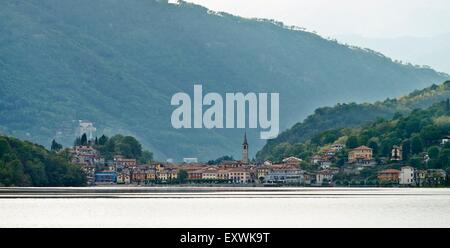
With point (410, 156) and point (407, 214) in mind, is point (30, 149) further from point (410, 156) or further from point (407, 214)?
point (407, 214)

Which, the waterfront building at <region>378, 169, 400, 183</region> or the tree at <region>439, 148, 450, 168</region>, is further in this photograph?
the tree at <region>439, 148, 450, 168</region>

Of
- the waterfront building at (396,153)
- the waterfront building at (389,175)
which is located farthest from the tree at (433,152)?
the waterfront building at (389,175)

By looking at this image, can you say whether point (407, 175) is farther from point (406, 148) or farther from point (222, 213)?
point (222, 213)

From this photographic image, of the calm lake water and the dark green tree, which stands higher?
the dark green tree

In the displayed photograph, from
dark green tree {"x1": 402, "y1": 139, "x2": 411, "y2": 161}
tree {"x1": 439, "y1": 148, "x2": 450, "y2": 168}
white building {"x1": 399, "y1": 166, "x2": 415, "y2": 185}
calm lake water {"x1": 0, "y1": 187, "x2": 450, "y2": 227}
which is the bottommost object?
calm lake water {"x1": 0, "y1": 187, "x2": 450, "y2": 227}

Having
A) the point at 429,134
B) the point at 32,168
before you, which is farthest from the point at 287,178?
the point at 32,168

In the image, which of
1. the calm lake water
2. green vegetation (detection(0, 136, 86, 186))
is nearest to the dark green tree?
green vegetation (detection(0, 136, 86, 186))

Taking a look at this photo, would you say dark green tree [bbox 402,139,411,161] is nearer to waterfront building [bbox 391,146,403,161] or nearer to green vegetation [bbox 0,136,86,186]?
waterfront building [bbox 391,146,403,161]
